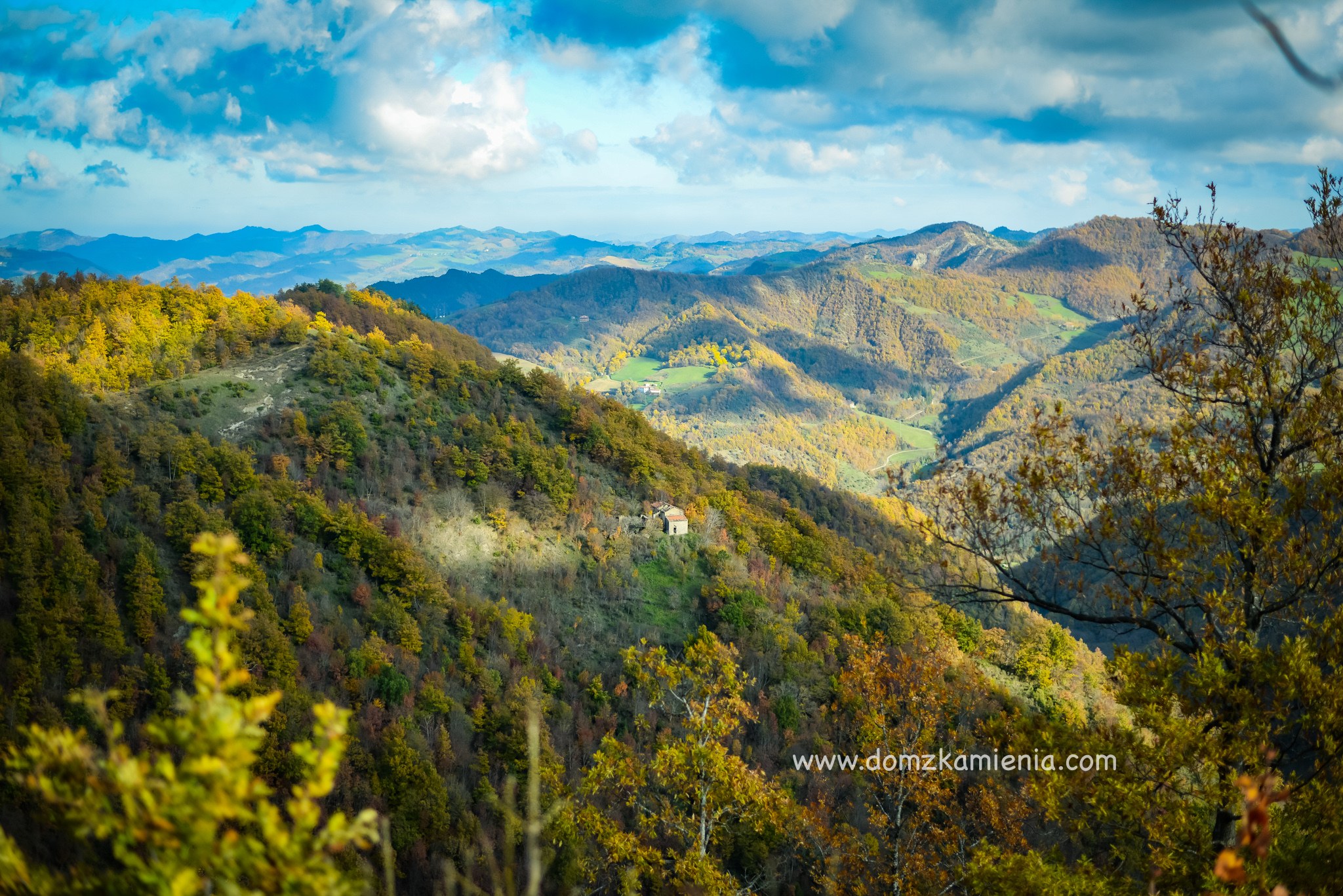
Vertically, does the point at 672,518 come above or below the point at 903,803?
above

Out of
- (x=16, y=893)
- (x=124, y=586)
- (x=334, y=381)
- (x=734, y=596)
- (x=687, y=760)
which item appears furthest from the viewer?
(x=334, y=381)

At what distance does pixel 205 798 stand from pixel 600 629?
36.2 metres

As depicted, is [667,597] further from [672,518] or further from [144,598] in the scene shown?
[144,598]

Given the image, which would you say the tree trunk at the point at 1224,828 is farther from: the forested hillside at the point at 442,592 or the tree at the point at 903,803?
the tree at the point at 903,803

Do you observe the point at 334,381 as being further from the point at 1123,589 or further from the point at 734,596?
the point at 1123,589

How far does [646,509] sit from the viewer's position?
49.8 m

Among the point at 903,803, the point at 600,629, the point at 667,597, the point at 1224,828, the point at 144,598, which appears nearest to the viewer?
the point at 1224,828

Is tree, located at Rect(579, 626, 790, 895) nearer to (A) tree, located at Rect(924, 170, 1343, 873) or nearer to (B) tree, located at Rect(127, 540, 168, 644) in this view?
(A) tree, located at Rect(924, 170, 1343, 873)

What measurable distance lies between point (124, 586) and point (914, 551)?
6202 centimetres

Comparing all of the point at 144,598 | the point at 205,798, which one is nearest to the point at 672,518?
the point at 144,598

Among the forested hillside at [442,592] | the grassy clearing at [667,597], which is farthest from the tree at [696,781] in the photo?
the grassy clearing at [667,597]

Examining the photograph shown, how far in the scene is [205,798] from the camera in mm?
3203

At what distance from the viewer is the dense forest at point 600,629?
623 cm

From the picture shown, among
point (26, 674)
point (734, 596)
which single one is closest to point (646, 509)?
point (734, 596)
